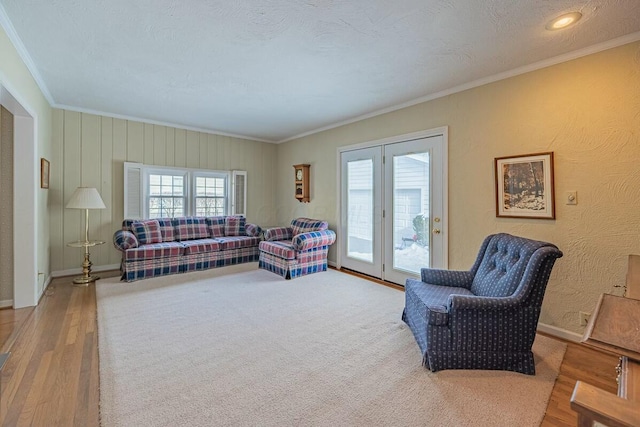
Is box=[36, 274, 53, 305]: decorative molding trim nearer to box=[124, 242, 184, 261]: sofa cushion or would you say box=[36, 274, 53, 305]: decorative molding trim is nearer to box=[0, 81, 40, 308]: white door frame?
box=[0, 81, 40, 308]: white door frame

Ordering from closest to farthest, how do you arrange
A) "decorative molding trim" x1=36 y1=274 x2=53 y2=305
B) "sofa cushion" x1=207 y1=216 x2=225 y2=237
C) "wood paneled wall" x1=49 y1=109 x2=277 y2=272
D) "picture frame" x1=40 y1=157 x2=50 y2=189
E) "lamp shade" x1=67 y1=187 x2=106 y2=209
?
"decorative molding trim" x1=36 y1=274 x2=53 y2=305, "picture frame" x1=40 y1=157 x2=50 y2=189, "lamp shade" x1=67 y1=187 x2=106 y2=209, "wood paneled wall" x1=49 y1=109 x2=277 y2=272, "sofa cushion" x1=207 y1=216 x2=225 y2=237

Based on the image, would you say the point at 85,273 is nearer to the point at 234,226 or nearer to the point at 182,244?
the point at 182,244

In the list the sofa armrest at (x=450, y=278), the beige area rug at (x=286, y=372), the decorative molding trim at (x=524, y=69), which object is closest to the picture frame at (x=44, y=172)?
the beige area rug at (x=286, y=372)

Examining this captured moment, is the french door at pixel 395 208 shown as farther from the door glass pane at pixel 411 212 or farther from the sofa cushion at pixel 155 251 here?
the sofa cushion at pixel 155 251

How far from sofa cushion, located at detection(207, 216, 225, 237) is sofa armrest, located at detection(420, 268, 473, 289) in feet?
13.1

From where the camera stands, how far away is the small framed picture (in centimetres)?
363

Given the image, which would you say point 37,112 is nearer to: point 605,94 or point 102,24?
point 102,24

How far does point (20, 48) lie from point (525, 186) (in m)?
4.85

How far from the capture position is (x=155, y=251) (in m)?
4.38

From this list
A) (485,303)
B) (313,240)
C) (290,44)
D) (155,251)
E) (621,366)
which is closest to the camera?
(621,366)

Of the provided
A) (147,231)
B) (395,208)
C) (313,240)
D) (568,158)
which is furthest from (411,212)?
(147,231)

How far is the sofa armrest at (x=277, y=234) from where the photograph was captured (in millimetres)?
5234

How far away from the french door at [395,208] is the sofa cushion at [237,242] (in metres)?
1.68

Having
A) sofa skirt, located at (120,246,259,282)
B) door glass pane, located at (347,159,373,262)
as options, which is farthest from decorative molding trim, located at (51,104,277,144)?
door glass pane, located at (347,159,373,262)
